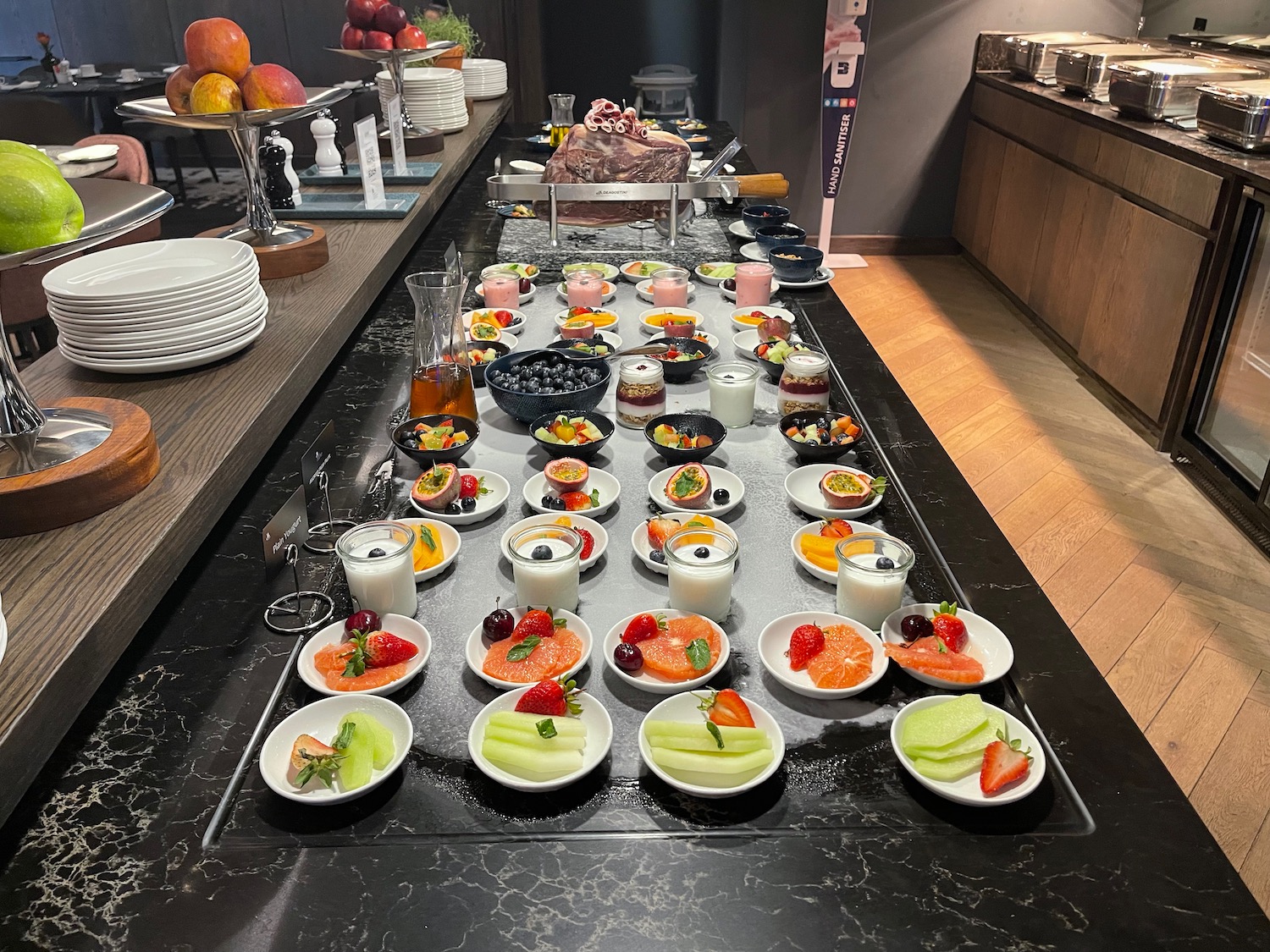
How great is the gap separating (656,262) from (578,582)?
1.53 metres

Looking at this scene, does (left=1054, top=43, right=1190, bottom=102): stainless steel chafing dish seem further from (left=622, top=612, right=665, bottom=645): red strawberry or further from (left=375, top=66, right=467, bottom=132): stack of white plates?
(left=622, top=612, right=665, bottom=645): red strawberry

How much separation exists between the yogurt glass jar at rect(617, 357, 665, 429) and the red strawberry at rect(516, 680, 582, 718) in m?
0.82

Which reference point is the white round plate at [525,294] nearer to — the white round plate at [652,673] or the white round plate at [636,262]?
the white round plate at [636,262]

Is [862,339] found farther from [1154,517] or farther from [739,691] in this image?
[1154,517]

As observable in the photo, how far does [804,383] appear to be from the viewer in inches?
72.7

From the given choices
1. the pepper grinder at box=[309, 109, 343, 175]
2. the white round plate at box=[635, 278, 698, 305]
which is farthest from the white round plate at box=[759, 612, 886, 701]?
the pepper grinder at box=[309, 109, 343, 175]

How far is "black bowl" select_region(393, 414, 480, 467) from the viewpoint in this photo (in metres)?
1.66

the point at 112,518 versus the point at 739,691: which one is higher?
the point at 112,518

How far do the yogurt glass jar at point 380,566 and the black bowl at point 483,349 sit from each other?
69cm

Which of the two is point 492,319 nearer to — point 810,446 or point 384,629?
point 810,446

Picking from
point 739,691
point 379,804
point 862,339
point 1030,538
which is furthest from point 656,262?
point 379,804

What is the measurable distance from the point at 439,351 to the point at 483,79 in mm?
2904

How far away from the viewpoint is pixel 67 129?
489cm

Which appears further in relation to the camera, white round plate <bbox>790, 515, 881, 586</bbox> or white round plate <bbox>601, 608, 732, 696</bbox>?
white round plate <bbox>790, 515, 881, 586</bbox>
